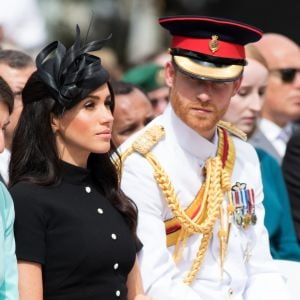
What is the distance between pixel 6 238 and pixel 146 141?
111 centimetres

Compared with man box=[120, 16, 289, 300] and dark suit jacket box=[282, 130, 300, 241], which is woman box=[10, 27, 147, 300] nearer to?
man box=[120, 16, 289, 300]

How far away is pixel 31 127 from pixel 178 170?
85 centimetres

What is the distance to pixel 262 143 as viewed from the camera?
290 inches

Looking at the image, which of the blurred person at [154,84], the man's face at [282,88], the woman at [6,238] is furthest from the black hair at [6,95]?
the man's face at [282,88]

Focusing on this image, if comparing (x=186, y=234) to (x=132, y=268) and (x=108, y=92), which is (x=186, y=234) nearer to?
(x=132, y=268)

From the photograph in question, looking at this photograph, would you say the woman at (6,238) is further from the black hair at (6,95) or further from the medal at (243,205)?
the medal at (243,205)

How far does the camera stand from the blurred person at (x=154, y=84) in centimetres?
789

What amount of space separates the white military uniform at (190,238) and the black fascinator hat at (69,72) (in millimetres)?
634

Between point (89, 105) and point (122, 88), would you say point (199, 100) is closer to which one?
point (89, 105)

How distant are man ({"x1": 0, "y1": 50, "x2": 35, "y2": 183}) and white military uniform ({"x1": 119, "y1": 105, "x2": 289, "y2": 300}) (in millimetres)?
543

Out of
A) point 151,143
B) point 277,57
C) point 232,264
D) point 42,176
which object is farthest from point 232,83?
point 277,57

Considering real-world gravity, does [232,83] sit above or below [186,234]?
above

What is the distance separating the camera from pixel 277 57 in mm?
7949

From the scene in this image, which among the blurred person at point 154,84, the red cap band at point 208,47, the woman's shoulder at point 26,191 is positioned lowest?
the blurred person at point 154,84
